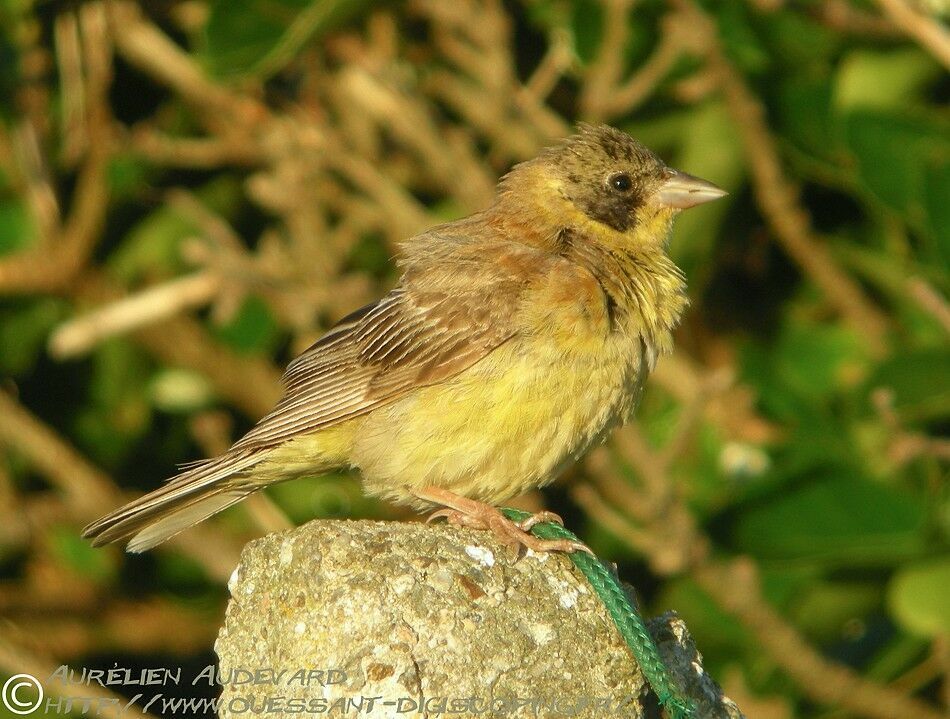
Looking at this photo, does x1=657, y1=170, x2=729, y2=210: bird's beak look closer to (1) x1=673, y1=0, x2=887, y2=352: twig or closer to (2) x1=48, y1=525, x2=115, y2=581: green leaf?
(1) x1=673, y1=0, x2=887, y2=352: twig

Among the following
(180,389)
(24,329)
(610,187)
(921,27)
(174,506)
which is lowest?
(180,389)

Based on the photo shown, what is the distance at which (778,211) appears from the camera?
212 inches

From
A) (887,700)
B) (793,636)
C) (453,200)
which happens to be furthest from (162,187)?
(887,700)

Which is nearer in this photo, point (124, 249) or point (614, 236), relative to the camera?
point (614, 236)

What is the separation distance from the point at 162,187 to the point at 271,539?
3.35 metres

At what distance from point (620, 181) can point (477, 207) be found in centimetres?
111

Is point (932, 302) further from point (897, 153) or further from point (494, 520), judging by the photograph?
point (494, 520)

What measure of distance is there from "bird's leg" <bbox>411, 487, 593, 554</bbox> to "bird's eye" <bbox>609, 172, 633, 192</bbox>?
120 centimetres

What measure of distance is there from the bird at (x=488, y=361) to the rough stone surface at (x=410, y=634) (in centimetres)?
75

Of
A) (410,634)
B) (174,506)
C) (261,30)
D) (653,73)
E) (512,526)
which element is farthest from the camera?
(653,73)

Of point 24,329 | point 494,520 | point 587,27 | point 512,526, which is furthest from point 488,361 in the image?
point 24,329

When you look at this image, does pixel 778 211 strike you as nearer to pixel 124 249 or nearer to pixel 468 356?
pixel 468 356

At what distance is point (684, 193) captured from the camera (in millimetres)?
4762

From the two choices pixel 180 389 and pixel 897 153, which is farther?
pixel 180 389
